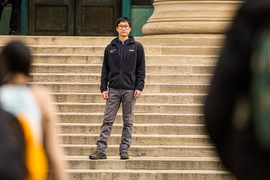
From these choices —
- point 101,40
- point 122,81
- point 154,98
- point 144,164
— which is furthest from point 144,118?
point 101,40

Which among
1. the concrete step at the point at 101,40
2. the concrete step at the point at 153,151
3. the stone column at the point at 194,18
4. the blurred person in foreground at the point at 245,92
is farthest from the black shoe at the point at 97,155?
the blurred person in foreground at the point at 245,92

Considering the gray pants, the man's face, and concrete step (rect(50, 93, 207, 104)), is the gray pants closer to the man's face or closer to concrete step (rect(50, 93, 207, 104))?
the man's face

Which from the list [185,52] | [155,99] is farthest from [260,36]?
[185,52]

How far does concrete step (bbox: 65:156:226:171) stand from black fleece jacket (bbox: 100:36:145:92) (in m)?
1.06

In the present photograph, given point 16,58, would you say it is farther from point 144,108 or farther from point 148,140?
point 144,108

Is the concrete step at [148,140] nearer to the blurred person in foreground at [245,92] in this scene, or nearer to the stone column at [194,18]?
the stone column at [194,18]

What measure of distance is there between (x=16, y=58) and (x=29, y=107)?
0.24 meters

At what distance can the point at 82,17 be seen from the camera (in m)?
15.0

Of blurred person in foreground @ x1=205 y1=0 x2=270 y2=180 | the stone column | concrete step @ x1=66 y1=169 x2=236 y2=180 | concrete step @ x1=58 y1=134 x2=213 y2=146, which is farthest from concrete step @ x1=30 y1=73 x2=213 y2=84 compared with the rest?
blurred person in foreground @ x1=205 y1=0 x2=270 y2=180

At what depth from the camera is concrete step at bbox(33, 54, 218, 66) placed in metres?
9.88

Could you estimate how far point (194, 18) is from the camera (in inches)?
441

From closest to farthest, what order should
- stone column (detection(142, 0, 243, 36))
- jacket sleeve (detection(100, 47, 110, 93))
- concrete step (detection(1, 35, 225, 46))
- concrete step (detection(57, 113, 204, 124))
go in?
1. jacket sleeve (detection(100, 47, 110, 93))
2. concrete step (detection(57, 113, 204, 124))
3. concrete step (detection(1, 35, 225, 46))
4. stone column (detection(142, 0, 243, 36))

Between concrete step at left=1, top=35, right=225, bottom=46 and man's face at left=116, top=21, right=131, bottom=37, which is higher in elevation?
concrete step at left=1, top=35, right=225, bottom=46

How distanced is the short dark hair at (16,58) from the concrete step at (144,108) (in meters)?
6.28
